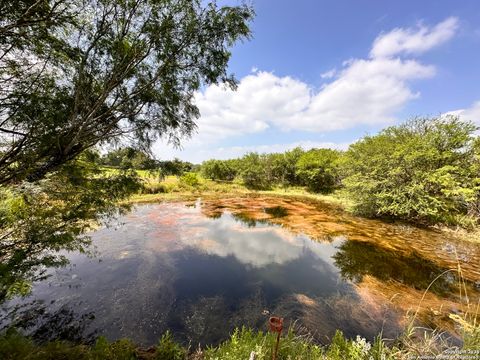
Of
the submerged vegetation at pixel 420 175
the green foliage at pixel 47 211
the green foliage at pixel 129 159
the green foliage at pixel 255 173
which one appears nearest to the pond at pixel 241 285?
the green foliage at pixel 47 211

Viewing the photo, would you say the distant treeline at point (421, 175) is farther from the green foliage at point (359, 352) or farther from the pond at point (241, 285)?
the green foliage at point (359, 352)

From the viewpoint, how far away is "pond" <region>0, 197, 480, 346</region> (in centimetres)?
479

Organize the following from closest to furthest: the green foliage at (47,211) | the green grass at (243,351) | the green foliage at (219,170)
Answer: the green grass at (243,351)
the green foliage at (47,211)
the green foliage at (219,170)

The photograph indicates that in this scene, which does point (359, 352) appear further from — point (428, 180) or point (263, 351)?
point (428, 180)

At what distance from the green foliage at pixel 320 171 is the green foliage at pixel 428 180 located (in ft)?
37.8

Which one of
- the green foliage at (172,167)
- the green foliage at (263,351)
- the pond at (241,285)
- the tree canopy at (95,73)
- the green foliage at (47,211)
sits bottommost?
the pond at (241,285)

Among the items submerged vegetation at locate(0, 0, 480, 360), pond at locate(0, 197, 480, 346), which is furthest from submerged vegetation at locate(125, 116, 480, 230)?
submerged vegetation at locate(0, 0, 480, 360)

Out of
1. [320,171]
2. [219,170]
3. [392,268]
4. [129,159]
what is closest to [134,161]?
[129,159]

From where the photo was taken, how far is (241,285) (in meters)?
6.52

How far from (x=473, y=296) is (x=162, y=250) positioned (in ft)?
33.6

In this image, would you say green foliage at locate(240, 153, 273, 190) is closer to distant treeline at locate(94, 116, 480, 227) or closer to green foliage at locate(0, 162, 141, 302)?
distant treeline at locate(94, 116, 480, 227)

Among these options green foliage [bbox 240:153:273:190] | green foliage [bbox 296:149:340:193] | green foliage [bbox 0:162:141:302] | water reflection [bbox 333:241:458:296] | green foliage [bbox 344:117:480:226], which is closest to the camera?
green foliage [bbox 0:162:141:302]

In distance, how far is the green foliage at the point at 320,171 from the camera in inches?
1107

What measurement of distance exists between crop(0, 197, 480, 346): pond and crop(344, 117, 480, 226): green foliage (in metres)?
2.32
